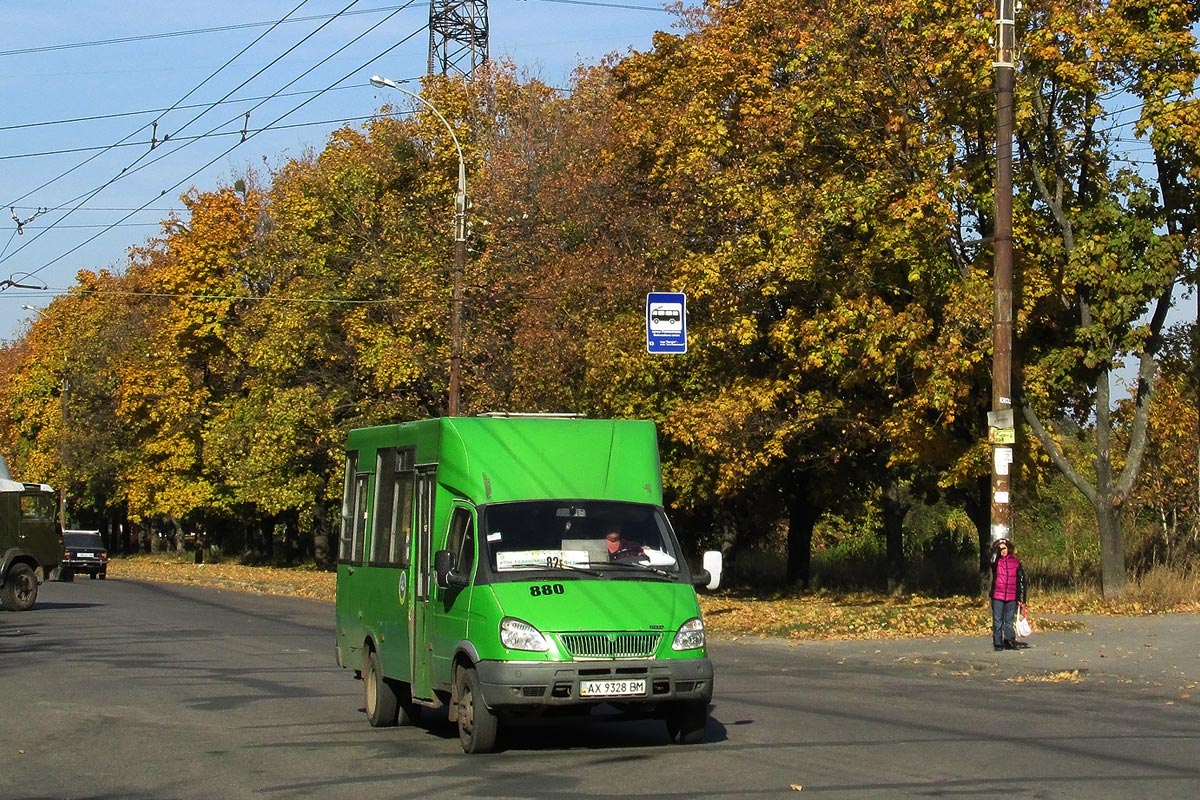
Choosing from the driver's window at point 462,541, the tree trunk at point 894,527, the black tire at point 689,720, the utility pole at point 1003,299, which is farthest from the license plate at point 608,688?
the tree trunk at point 894,527

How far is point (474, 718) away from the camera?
37.5 feet

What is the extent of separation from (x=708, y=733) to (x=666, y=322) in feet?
53.7

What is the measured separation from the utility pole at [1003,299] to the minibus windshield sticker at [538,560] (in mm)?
11910

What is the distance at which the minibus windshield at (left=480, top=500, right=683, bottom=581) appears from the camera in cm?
1180

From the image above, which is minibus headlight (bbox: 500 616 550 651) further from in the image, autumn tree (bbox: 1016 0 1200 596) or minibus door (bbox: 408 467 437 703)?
autumn tree (bbox: 1016 0 1200 596)

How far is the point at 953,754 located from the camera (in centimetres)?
1119

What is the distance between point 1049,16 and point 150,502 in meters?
49.8

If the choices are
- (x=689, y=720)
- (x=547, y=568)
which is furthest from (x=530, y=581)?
(x=689, y=720)

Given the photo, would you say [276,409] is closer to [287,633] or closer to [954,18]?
[287,633]

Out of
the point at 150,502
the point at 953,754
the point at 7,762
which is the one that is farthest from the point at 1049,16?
the point at 150,502

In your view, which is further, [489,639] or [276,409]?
[276,409]

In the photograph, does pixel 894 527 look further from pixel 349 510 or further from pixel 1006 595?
pixel 349 510

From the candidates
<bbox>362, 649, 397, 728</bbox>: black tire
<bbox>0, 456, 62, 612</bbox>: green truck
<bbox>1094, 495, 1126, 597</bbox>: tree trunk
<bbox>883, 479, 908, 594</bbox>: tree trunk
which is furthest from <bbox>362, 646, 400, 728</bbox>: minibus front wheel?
<bbox>883, 479, 908, 594</bbox>: tree trunk

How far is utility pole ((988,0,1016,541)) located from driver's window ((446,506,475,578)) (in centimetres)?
1202
